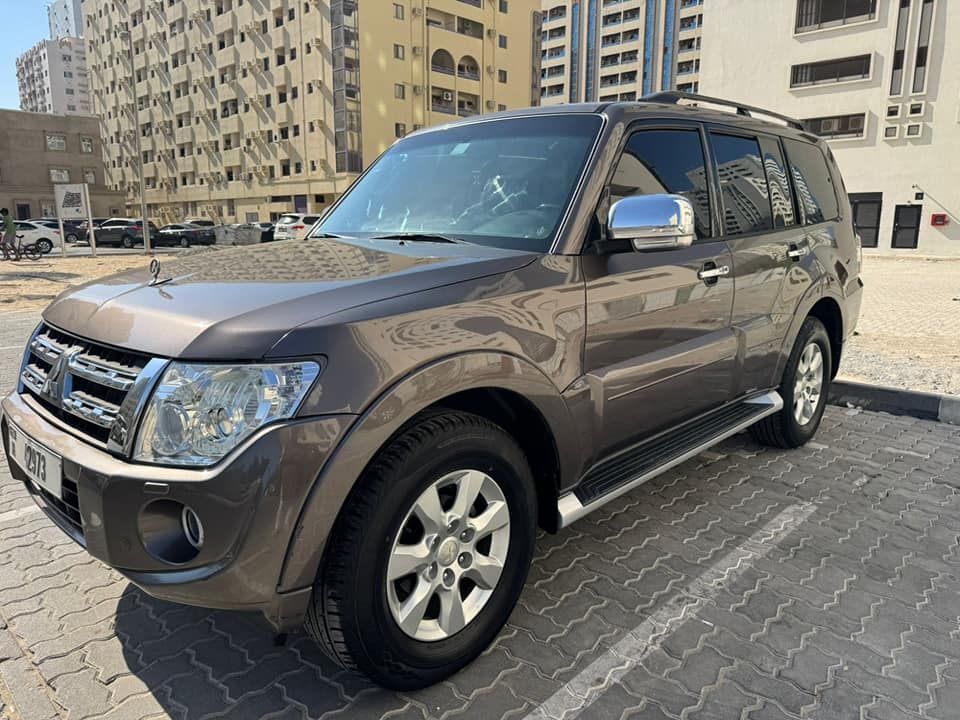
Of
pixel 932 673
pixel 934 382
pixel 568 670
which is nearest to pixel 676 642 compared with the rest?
pixel 568 670

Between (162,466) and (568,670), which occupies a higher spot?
(162,466)

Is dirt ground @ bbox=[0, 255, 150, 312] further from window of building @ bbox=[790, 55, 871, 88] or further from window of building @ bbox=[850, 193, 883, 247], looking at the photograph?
window of building @ bbox=[790, 55, 871, 88]

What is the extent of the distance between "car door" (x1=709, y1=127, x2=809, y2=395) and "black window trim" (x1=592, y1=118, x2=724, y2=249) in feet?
0.25

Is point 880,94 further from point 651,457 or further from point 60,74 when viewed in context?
point 60,74

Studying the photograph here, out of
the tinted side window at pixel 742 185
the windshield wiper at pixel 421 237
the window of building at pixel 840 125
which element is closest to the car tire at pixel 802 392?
the tinted side window at pixel 742 185

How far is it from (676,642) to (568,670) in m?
0.45

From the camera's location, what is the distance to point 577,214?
267 cm

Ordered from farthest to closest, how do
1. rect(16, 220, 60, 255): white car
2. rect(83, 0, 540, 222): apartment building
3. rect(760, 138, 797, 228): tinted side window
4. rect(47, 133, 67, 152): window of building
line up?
rect(47, 133, 67, 152): window of building < rect(83, 0, 540, 222): apartment building < rect(16, 220, 60, 255): white car < rect(760, 138, 797, 228): tinted side window

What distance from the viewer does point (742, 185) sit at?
148 inches

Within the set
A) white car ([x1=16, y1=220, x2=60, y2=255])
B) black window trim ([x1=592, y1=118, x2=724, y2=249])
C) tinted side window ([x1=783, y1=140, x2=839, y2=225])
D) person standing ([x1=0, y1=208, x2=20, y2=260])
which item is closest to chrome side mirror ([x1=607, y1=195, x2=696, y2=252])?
black window trim ([x1=592, y1=118, x2=724, y2=249])

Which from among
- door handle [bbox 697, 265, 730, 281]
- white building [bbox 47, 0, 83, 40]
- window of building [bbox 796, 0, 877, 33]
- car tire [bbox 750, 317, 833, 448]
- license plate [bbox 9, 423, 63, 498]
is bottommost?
car tire [bbox 750, 317, 833, 448]

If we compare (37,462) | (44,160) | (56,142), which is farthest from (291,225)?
(56,142)

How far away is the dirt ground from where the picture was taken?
510 inches

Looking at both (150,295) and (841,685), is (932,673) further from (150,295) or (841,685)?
(150,295)
